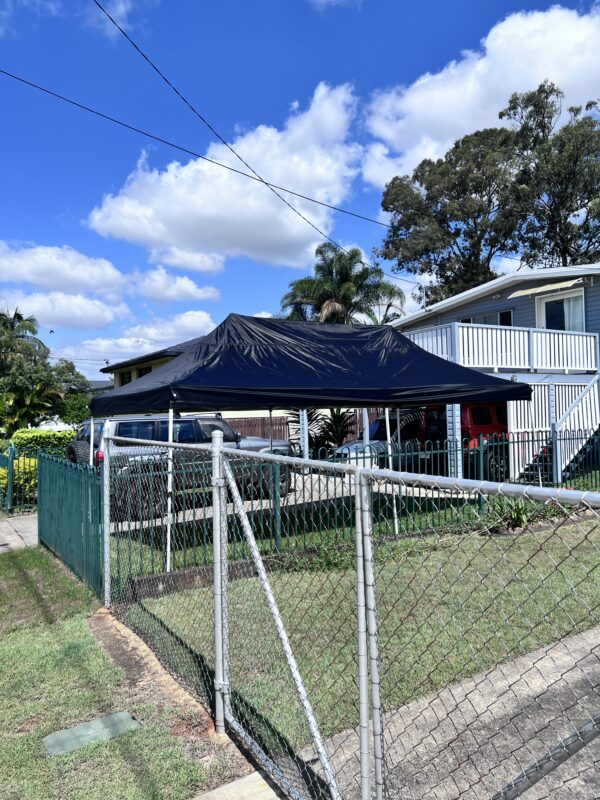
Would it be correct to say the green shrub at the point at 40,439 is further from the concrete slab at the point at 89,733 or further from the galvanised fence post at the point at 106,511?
the concrete slab at the point at 89,733

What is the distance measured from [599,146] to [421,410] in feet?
73.1

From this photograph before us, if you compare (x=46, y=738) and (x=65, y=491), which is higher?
(x=65, y=491)

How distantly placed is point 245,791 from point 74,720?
4.09ft

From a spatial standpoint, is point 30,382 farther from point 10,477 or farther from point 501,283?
point 501,283

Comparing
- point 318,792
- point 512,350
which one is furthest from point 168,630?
point 512,350

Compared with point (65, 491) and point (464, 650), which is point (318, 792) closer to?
point (464, 650)

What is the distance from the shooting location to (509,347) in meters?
15.0

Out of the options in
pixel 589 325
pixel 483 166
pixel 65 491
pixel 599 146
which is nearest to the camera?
pixel 65 491

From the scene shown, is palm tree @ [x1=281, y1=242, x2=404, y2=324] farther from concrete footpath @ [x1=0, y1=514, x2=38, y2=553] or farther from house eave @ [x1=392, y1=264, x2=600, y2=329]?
concrete footpath @ [x1=0, y1=514, x2=38, y2=553]

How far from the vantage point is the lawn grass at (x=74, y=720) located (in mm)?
2820

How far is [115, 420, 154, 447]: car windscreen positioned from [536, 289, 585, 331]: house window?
41.1 feet

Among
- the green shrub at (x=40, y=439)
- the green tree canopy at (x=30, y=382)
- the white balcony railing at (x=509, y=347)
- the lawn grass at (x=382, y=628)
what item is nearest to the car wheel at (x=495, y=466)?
the lawn grass at (x=382, y=628)

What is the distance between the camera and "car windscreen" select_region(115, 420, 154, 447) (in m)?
10.7

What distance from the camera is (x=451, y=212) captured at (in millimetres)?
33688
